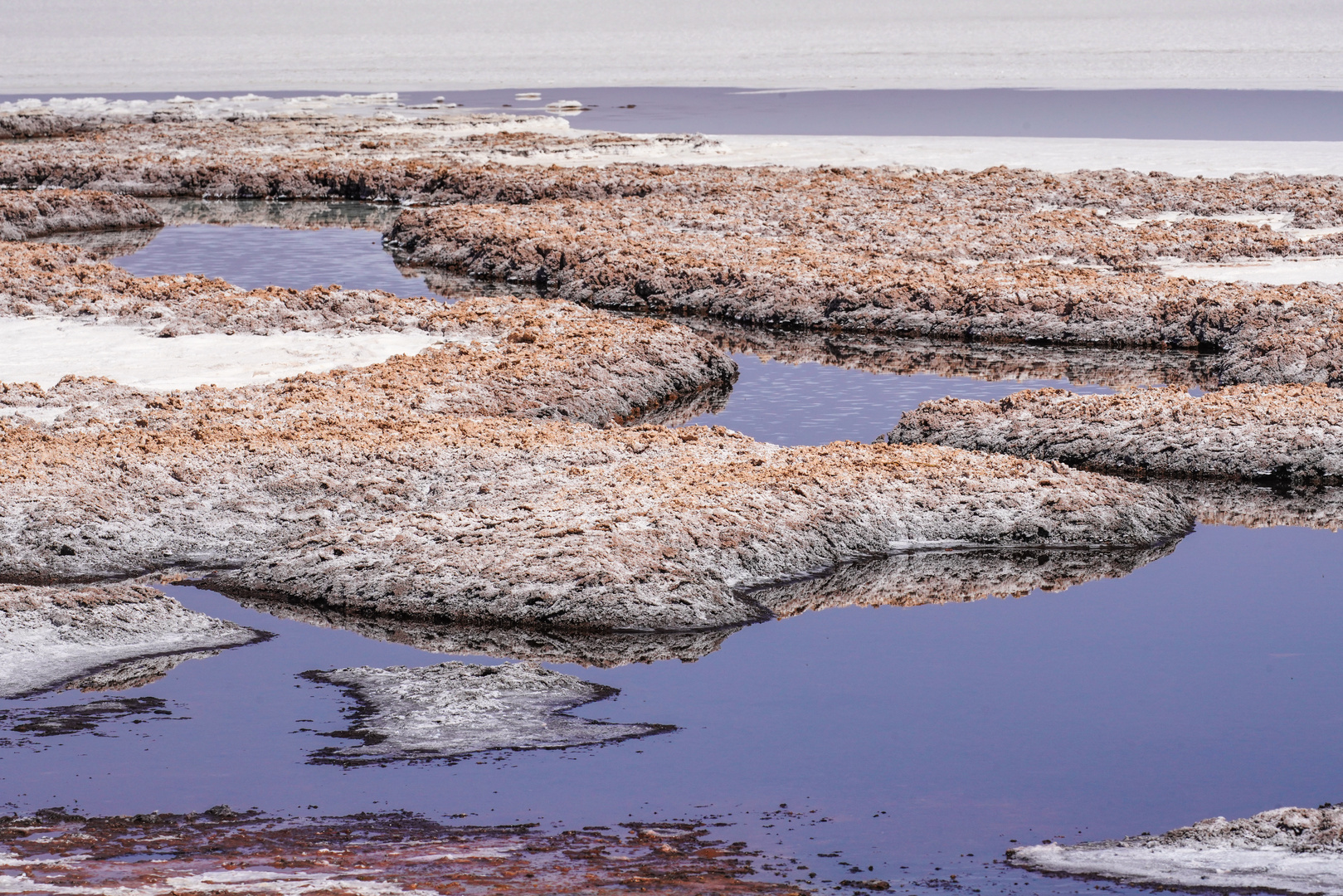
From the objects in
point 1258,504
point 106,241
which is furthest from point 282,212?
point 1258,504

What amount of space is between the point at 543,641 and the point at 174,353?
7097 millimetres

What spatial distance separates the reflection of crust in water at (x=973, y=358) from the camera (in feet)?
46.6

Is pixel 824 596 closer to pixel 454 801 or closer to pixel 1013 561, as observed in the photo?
pixel 1013 561

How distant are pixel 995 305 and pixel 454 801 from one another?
10.8 meters

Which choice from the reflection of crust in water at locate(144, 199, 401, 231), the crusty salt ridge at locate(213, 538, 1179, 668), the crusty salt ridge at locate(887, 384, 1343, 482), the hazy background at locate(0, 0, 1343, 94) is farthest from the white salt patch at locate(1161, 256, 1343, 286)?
the hazy background at locate(0, 0, 1343, 94)

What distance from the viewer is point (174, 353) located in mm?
13875

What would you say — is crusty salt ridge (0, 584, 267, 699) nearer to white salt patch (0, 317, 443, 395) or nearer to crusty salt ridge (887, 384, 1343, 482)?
white salt patch (0, 317, 443, 395)

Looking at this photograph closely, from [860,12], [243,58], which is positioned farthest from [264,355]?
[860,12]

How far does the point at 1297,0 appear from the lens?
73.7m

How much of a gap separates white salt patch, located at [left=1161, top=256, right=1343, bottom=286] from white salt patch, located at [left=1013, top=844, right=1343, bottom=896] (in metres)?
11.7

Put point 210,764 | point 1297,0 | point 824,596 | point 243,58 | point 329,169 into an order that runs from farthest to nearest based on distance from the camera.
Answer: point 1297,0 < point 243,58 < point 329,169 < point 824,596 < point 210,764

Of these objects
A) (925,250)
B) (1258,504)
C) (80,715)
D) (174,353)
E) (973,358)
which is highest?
(925,250)

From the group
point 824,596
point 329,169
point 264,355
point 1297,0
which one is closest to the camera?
point 824,596

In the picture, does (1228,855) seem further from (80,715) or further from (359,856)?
(80,715)
